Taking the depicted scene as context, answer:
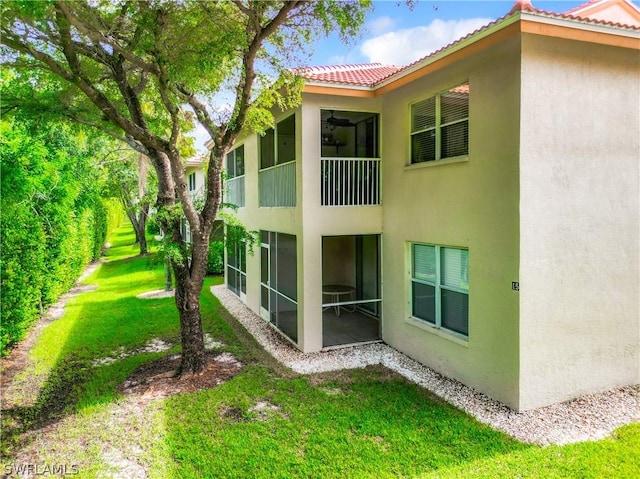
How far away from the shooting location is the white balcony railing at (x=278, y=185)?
10898 mm

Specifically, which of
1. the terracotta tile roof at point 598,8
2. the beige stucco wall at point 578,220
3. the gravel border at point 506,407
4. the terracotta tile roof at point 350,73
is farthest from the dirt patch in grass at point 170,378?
the terracotta tile roof at point 598,8

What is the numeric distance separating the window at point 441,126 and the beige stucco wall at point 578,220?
1.43 m

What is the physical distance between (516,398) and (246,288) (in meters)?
10.4

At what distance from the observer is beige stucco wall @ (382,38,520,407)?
7059 millimetres

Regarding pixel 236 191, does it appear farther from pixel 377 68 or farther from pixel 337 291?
pixel 377 68

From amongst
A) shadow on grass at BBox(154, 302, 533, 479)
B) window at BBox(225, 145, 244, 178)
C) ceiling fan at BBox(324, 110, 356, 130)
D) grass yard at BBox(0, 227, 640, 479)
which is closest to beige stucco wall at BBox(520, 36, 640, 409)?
grass yard at BBox(0, 227, 640, 479)

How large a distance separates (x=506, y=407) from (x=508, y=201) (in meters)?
3.48

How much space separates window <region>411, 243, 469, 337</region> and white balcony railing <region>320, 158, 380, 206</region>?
6.06ft

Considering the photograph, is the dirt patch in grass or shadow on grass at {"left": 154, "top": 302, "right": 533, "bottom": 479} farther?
the dirt patch in grass

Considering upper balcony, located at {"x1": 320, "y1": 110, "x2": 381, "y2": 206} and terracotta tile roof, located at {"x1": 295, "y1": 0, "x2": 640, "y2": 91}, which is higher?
terracotta tile roof, located at {"x1": 295, "y1": 0, "x2": 640, "y2": 91}

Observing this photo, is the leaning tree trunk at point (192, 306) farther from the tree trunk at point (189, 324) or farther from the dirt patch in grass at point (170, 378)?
the dirt patch in grass at point (170, 378)

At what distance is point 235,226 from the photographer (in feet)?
33.4

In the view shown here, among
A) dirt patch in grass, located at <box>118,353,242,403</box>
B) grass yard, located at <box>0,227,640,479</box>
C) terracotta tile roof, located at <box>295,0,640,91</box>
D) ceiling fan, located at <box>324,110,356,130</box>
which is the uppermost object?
terracotta tile roof, located at <box>295,0,640,91</box>

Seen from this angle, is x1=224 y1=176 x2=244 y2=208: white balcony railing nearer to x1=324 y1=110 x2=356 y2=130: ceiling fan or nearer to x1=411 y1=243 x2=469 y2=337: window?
x1=324 y1=110 x2=356 y2=130: ceiling fan
